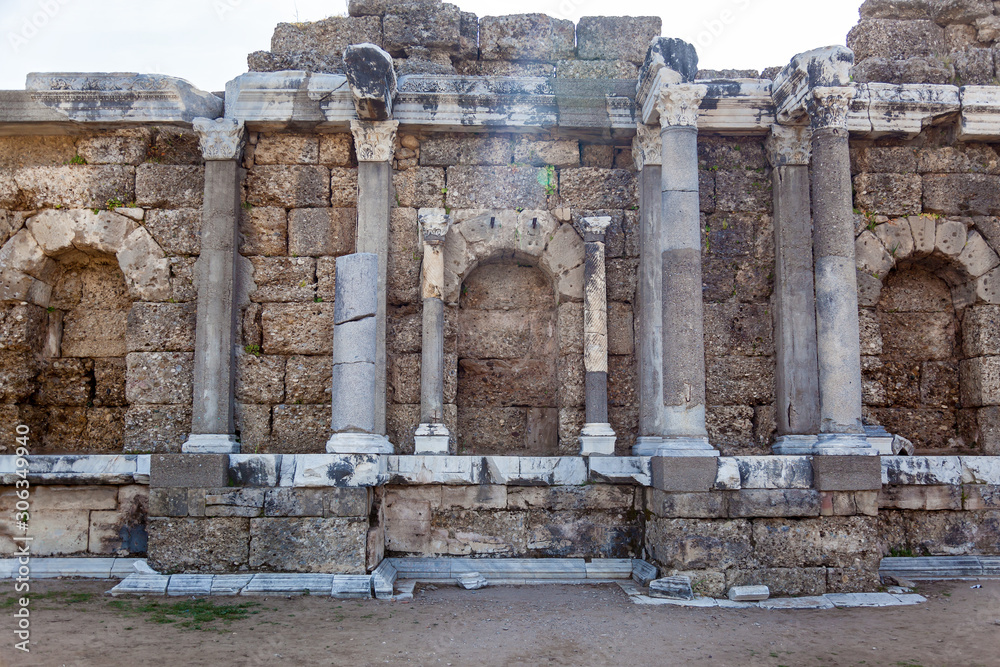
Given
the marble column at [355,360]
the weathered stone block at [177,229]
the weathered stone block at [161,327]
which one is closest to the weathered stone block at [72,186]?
the weathered stone block at [177,229]

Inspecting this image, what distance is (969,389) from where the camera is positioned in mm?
8109

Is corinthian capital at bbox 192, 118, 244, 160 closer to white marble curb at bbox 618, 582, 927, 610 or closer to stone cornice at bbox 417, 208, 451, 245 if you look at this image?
stone cornice at bbox 417, 208, 451, 245

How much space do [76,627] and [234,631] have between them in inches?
44.1

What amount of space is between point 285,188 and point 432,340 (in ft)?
7.26

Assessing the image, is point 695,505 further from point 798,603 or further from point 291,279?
point 291,279

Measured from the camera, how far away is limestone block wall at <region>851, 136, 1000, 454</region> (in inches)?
316

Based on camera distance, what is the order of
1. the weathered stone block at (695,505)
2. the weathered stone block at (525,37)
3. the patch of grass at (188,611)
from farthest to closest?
the weathered stone block at (525,37) < the weathered stone block at (695,505) < the patch of grass at (188,611)

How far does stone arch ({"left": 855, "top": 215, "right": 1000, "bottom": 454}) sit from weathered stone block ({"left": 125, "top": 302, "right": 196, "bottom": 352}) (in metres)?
6.90

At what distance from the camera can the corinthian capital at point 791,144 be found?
7.80 metres

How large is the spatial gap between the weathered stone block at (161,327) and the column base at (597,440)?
400cm

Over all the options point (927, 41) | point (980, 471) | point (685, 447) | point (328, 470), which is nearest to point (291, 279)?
point (328, 470)

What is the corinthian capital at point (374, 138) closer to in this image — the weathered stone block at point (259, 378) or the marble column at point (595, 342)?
the marble column at point (595, 342)

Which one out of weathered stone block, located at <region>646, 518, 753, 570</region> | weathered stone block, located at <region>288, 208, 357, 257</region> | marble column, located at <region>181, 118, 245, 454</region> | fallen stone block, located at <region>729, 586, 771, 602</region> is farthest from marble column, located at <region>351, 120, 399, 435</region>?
fallen stone block, located at <region>729, 586, 771, 602</region>

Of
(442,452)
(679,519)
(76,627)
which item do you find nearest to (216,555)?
(76,627)
